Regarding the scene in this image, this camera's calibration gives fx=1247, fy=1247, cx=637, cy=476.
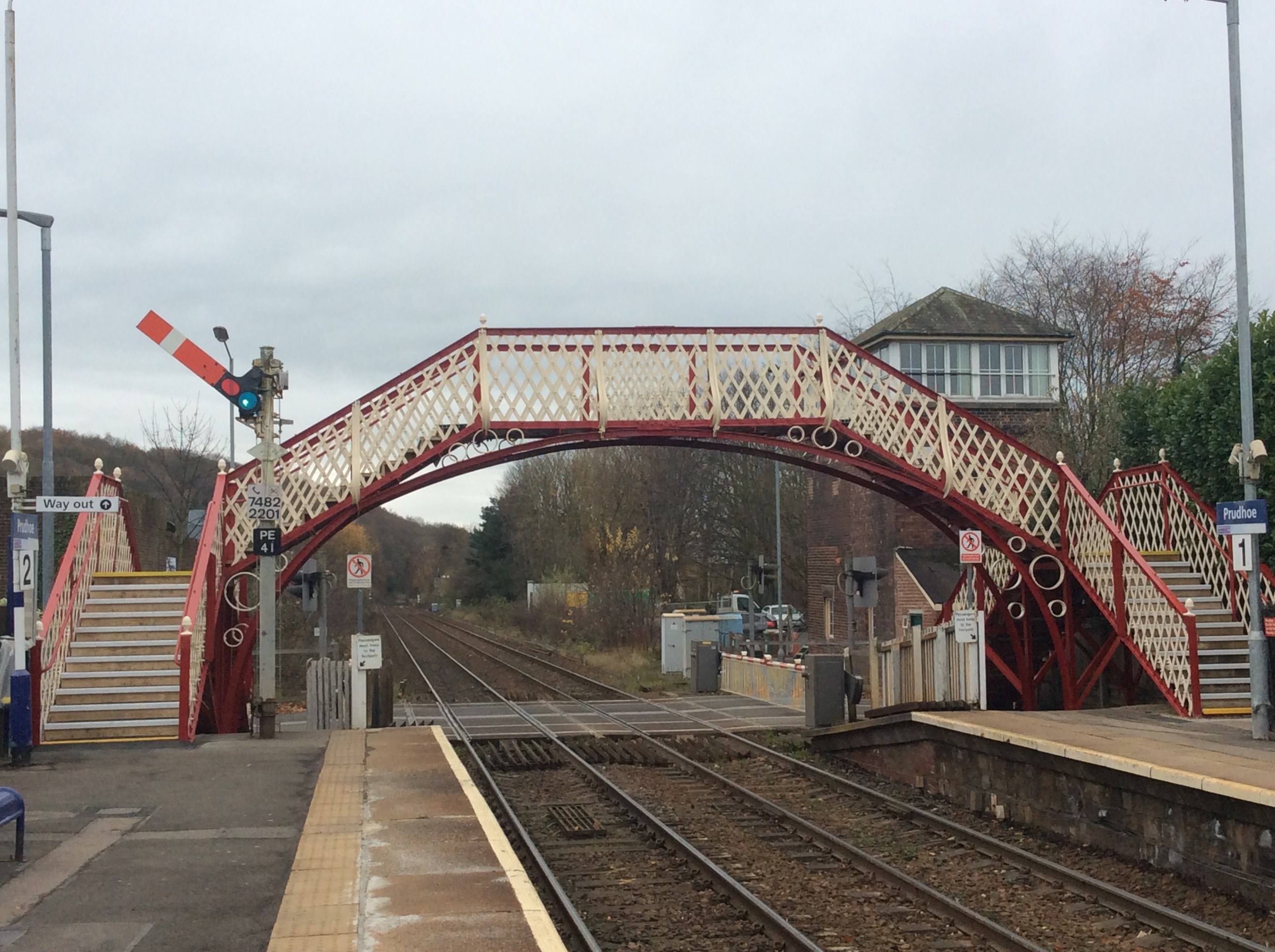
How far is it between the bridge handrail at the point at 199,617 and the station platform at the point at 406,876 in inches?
98.6

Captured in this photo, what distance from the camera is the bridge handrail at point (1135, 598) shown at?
13.5 metres

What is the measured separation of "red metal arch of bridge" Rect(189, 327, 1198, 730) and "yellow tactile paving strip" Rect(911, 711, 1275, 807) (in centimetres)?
276

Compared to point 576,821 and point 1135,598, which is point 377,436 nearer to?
point 576,821

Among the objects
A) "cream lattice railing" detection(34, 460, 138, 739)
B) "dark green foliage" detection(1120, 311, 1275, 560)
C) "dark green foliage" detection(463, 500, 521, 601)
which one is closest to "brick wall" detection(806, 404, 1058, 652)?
"dark green foliage" detection(1120, 311, 1275, 560)

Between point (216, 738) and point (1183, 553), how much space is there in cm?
1185

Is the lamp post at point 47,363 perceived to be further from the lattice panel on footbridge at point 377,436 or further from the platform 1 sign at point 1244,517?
the platform 1 sign at point 1244,517

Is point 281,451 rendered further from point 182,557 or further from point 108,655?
point 182,557

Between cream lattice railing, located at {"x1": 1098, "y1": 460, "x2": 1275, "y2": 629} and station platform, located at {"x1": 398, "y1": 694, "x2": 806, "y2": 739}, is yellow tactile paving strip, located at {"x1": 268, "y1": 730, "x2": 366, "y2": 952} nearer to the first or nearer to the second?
station platform, located at {"x1": 398, "y1": 694, "x2": 806, "y2": 739}

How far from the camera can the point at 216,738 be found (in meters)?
13.2

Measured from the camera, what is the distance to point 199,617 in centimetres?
1375

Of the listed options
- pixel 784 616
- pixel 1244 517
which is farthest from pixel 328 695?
pixel 784 616

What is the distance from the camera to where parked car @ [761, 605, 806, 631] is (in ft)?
124

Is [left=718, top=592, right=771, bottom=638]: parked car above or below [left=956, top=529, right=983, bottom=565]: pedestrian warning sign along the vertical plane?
below

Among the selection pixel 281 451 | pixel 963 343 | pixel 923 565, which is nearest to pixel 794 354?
pixel 281 451
